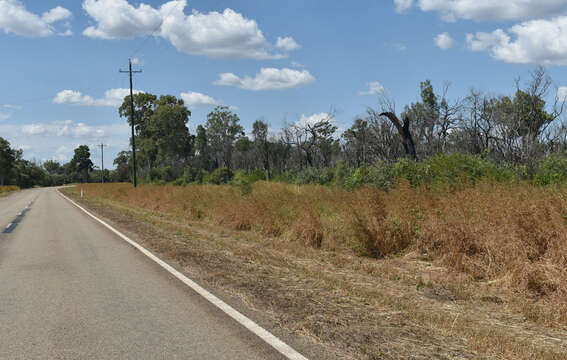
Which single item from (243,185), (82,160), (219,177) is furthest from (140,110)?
(82,160)

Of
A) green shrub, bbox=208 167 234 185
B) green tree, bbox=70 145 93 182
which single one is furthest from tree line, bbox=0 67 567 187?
green tree, bbox=70 145 93 182

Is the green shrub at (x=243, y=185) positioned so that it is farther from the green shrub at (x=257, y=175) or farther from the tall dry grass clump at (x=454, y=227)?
the green shrub at (x=257, y=175)

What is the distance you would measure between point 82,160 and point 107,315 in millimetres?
170274

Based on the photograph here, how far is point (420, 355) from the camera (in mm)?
4207

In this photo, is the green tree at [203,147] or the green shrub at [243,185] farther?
the green tree at [203,147]

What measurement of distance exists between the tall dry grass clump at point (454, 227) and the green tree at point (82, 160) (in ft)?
528

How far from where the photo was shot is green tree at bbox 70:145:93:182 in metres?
160

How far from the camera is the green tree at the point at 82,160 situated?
159500 millimetres

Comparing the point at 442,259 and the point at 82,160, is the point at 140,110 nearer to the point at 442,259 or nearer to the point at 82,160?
the point at 442,259

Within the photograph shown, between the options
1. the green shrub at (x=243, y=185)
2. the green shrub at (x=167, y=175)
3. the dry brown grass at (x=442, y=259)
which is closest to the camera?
the dry brown grass at (x=442, y=259)

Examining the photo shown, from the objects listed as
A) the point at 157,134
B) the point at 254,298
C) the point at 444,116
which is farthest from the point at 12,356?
the point at 157,134

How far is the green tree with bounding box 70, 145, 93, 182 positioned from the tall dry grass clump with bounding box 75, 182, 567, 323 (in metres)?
161

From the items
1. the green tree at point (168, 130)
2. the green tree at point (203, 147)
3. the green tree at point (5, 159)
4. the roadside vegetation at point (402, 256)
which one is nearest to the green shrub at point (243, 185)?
the roadside vegetation at point (402, 256)

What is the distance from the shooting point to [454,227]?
8.59 meters
